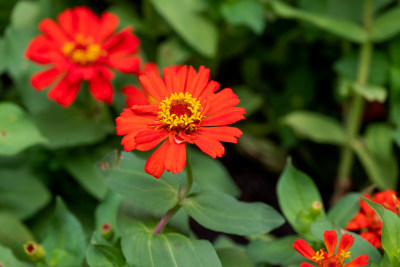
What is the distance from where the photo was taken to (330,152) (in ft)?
5.46

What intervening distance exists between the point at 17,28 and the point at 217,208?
89 cm

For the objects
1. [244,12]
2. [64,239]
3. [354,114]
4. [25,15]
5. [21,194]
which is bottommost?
[21,194]

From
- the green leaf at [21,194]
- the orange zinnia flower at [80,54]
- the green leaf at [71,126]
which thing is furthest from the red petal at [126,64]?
the green leaf at [21,194]

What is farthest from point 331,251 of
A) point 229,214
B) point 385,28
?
point 385,28

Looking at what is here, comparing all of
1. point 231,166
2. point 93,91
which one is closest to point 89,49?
point 93,91

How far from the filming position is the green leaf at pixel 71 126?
49.2 inches

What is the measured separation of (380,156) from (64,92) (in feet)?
2.78

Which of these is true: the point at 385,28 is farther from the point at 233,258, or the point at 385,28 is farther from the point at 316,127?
the point at 233,258

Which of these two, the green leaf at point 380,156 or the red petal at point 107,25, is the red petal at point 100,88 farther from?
the green leaf at point 380,156

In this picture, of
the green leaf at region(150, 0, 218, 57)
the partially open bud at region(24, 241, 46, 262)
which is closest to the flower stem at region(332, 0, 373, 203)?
the green leaf at region(150, 0, 218, 57)

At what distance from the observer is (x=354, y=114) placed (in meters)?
1.45

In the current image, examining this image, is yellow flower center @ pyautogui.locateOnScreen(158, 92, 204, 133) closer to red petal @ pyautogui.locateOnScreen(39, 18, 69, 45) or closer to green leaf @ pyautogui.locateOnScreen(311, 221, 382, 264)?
green leaf @ pyautogui.locateOnScreen(311, 221, 382, 264)

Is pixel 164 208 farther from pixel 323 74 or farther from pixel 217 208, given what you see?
pixel 323 74

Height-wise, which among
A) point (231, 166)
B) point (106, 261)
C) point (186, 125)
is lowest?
point (231, 166)
